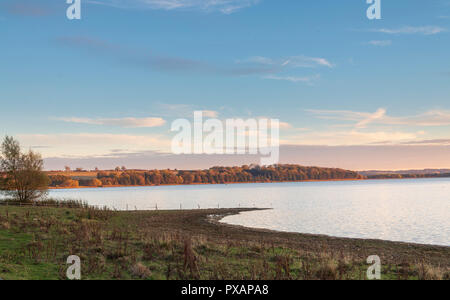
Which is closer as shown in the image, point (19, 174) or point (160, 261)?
point (160, 261)

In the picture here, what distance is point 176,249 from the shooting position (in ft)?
69.2

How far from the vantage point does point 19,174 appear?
192 ft

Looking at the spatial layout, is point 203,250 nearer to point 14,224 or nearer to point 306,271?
point 306,271

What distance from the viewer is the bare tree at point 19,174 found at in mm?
58531

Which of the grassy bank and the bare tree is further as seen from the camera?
the bare tree

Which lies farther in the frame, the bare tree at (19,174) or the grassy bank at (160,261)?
the bare tree at (19,174)

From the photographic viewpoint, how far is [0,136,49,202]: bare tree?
58.5 m

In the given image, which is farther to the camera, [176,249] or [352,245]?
[352,245]
